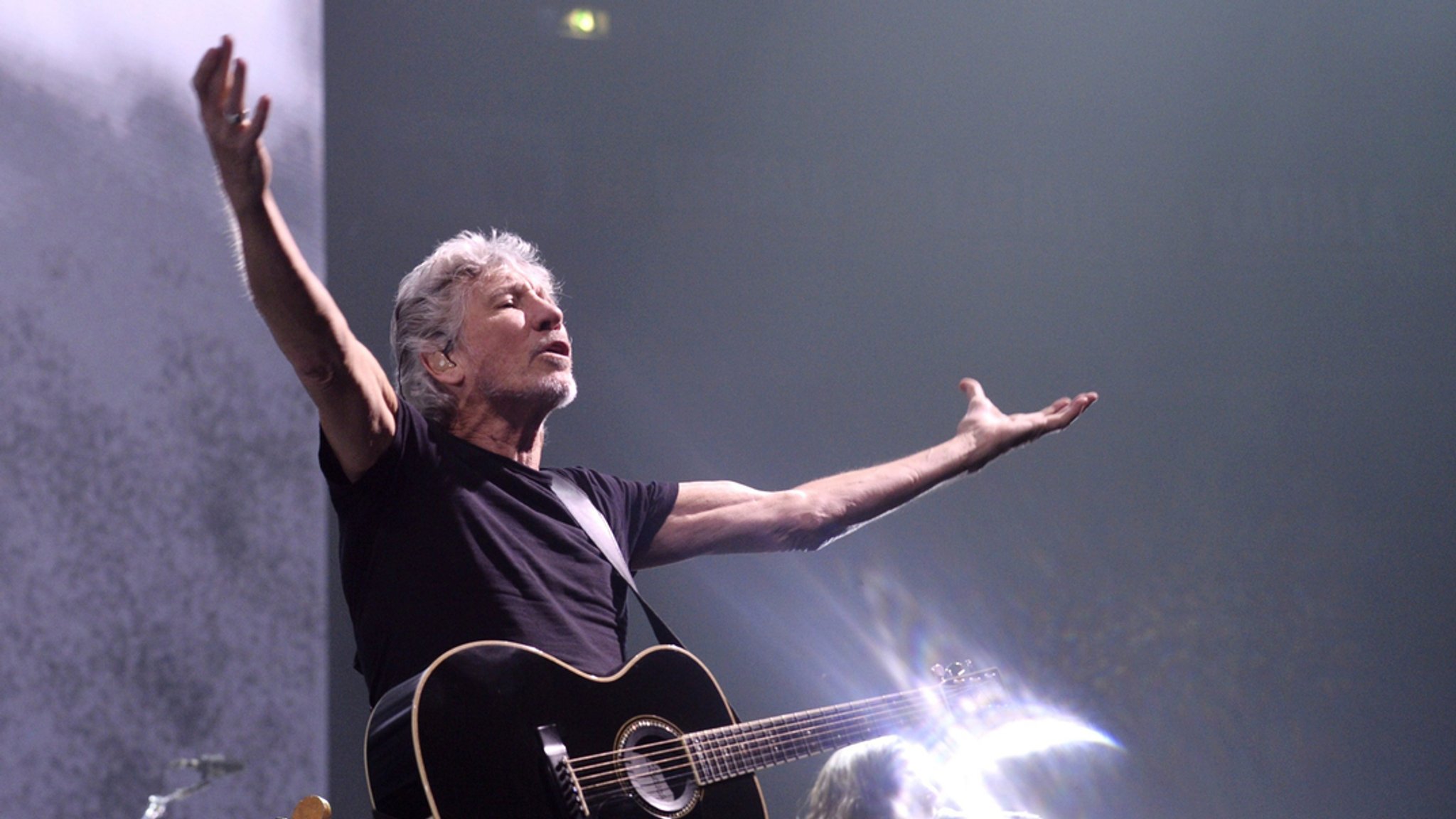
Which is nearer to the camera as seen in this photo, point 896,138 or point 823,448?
point 823,448

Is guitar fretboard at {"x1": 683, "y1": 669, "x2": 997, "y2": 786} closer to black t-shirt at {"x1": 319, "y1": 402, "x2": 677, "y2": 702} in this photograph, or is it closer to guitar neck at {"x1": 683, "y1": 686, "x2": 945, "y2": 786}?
guitar neck at {"x1": 683, "y1": 686, "x2": 945, "y2": 786}

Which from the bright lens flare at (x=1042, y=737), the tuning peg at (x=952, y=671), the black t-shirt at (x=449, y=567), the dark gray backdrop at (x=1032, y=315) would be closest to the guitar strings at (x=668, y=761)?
the black t-shirt at (x=449, y=567)

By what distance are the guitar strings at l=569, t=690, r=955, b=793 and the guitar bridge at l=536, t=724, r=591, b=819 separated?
2 cm

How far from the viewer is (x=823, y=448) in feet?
11.4

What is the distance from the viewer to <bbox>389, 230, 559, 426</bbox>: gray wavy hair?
196 cm

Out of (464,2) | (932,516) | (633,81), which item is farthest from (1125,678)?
(464,2)

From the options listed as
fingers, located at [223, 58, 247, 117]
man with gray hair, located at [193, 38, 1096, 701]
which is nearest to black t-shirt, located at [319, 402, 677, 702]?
man with gray hair, located at [193, 38, 1096, 701]

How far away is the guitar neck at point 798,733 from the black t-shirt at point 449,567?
0.20 m

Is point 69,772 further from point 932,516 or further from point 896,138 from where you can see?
point 896,138

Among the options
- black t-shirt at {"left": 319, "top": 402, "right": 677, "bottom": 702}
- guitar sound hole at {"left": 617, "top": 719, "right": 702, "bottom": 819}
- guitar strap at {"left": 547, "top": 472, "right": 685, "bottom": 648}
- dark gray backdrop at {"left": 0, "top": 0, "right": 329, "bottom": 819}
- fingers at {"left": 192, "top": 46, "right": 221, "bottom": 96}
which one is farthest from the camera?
dark gray backdrop at {"left": 0, "top": 0, "right": 329, "bottom": 819}

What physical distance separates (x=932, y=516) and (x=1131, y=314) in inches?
39.5

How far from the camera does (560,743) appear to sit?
1.40 meters

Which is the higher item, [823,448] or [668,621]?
[823,448]

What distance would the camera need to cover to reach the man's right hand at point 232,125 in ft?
3.93
